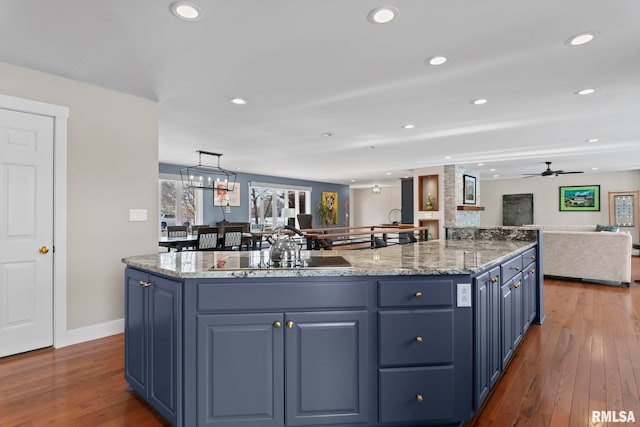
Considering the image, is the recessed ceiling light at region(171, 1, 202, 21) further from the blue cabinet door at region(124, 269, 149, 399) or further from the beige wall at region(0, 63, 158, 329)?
the beige wall at region(0, 63, 158, 329)

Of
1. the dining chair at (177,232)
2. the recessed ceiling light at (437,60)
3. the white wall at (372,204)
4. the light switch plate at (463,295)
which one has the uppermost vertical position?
the recessed ceiling light at (437,60)

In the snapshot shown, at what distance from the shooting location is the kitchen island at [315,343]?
1621mm

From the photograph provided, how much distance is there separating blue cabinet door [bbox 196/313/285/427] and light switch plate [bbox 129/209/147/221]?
2.28 metres

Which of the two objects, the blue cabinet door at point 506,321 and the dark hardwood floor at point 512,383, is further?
the blue cabinet door at point 506,321

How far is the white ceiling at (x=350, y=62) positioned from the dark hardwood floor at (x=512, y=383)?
234 cm

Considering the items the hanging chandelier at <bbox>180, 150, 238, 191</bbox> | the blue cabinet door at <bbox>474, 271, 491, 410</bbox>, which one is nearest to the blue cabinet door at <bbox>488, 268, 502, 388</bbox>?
the blue cabinet door at <bbox>474, 271, 491, 410</bbox>

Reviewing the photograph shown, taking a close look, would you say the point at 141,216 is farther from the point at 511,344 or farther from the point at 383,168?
the point at 383,168

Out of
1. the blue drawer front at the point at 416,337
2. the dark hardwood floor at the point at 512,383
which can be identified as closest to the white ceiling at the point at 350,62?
the blue drawer front at the point at 416,337

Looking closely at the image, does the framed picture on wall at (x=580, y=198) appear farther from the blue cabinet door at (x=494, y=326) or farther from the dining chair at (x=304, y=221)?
the blue cabinet door at (x=494, y=326)

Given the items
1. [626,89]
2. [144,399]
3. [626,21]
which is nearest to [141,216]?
[144,399]

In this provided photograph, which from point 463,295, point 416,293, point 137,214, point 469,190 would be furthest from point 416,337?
point 469,190

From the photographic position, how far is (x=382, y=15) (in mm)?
2066

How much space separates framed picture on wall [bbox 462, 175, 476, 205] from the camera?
29.1 feet

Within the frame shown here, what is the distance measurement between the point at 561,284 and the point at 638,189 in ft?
21.1
